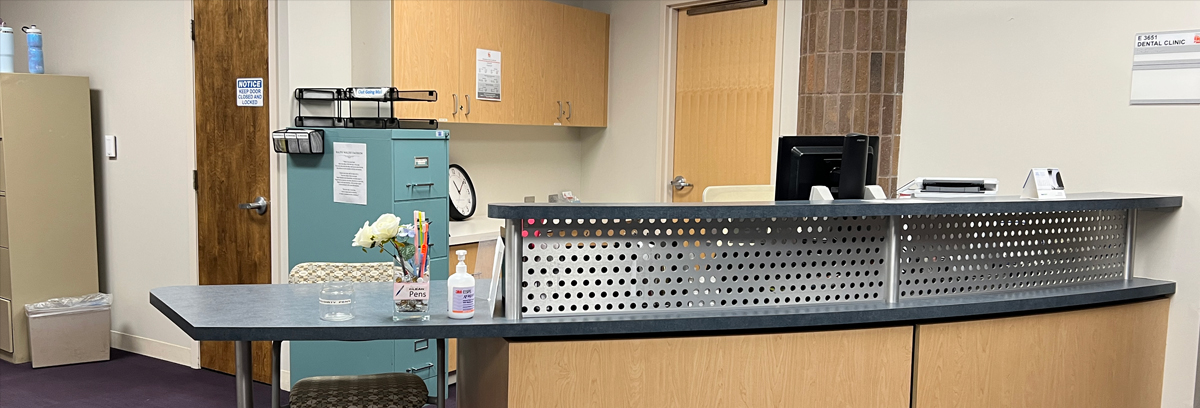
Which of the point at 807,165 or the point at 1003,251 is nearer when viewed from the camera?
the point at 1003,251

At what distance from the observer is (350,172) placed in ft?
11.8

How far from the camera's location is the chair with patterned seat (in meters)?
2.50

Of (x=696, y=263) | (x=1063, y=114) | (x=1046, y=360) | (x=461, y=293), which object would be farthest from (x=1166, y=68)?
(x=461, y=293)

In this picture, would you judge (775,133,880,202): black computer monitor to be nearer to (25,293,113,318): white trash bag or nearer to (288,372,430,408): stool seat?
(288,372,430,408): stool seat

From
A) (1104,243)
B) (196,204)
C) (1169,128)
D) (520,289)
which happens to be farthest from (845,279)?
(196,204)

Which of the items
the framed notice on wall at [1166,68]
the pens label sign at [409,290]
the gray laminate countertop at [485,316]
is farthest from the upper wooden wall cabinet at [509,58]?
the framed notice on wall at [1166,68]

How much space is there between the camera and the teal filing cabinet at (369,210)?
3.56 m

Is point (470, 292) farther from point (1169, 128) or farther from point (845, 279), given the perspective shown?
point (1169, 128)

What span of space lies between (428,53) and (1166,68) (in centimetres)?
310

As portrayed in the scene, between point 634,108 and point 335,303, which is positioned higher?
point 634,108

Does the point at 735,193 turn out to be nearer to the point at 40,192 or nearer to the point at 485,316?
the point at 485,316

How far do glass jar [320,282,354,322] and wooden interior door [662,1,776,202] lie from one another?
3166 mm

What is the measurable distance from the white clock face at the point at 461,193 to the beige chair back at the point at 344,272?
5.75 ft

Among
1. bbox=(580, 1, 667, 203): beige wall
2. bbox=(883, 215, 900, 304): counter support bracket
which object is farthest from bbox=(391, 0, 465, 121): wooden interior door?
bbox=(883, 215, 900, 304): counter support bracket
